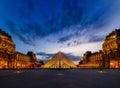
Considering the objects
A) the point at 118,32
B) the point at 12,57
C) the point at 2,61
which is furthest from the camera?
the point at 12,57

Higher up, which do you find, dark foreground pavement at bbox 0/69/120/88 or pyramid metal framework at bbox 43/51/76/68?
pyramid metal framework at bbox 43/51/76/68

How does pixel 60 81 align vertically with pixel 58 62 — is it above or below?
below

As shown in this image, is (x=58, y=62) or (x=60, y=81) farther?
(x=58, y=62)

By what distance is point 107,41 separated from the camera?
127125 millimetres

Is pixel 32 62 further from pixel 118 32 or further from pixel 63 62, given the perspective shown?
pixel 118 32

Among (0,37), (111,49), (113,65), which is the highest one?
(0,37)

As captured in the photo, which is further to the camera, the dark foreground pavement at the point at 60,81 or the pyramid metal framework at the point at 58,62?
the pyramid metal framework at the point at 58,62

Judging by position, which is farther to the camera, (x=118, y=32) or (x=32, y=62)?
(x=32, y=62)

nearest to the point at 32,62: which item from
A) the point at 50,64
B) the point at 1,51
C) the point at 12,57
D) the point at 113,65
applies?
the point at 50,64

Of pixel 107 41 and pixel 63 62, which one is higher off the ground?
pixel 107 41

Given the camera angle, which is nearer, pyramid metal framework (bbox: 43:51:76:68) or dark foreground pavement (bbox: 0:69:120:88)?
dark foreground pavement (bbox: 0:69:120:88)

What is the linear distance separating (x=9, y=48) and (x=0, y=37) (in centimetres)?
1556

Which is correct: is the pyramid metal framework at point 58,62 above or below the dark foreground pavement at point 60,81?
above

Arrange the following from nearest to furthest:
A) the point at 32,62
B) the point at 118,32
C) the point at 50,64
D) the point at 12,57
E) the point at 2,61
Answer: the point at 2,61
the point at 118,32
the point at 12,57
the point at 50,64
the point at 32,62
